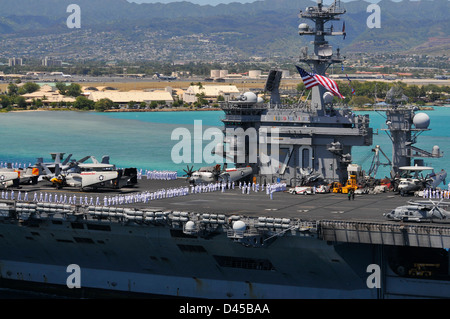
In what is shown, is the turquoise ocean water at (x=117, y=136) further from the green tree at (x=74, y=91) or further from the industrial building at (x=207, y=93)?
the green tree at (x=74, y=91)

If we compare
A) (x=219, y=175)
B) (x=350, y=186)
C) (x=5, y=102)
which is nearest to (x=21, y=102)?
(x=5, y=102)

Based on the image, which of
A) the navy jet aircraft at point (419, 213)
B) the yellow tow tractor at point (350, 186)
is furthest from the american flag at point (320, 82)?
the navy jet aircraft at point (419, 213)

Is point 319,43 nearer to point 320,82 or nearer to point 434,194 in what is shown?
point 320,82

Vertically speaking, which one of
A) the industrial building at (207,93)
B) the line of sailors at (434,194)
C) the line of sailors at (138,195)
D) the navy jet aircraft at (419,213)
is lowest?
the line of sailors at (138,195)

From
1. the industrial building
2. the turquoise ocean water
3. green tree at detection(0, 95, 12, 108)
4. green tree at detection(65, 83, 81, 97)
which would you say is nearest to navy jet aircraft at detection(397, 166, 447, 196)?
the turquoise ocean water

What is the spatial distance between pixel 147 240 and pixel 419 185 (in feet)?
40.6

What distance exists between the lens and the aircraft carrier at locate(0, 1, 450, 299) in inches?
988

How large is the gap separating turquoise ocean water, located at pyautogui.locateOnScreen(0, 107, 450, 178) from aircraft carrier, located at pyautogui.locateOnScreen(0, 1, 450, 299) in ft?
73.9

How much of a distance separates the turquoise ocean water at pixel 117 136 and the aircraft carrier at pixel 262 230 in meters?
22.5

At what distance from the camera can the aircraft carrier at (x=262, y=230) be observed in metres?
25.1

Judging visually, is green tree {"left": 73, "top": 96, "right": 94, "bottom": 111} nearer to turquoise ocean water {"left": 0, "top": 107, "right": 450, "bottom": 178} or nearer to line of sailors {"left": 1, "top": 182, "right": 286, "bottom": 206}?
turquoise ocean water {"left": 0, "top": 107, "right": 450, "bottom": 178}

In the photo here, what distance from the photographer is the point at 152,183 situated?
39312 millimetres

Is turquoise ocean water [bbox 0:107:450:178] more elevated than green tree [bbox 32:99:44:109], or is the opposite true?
green tree [bbox 32:99:44:109]
